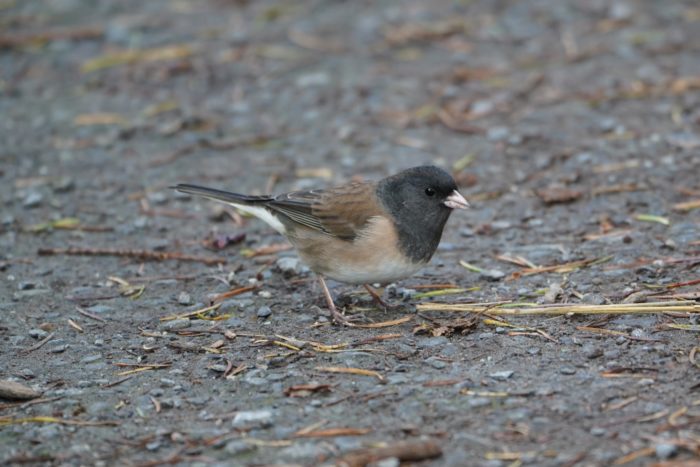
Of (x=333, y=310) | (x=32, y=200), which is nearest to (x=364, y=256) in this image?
(x=333, y=310)

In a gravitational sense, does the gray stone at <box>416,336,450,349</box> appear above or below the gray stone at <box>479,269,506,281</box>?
above

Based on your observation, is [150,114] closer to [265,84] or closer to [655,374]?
[265,84]

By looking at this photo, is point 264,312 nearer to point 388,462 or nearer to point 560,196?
point 388,462

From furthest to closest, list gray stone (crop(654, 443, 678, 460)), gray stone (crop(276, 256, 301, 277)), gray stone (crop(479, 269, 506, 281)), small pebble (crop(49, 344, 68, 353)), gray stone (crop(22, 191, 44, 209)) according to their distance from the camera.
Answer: gray stone (crop(22, 191, 44, 209)) < gray stone (crop(276, 256, 301, 277)) < gray stone (crop(479, 269, 506, 281)) < small pebble (crop(49, 344, 68, 353)) < gray stone (crop(654, 443, 678, 460))

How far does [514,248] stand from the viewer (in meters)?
4.98

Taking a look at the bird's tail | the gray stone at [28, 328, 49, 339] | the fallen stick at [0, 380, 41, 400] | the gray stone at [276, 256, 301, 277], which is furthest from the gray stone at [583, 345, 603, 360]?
the gray stone at [28, 328, 49, 339]

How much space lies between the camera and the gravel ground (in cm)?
321

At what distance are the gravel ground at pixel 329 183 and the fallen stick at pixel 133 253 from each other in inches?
0.9

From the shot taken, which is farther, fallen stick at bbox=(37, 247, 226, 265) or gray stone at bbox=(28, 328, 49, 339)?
fallen stick at bbox=(37, 247, 226, 265)

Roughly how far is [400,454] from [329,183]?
325 cm

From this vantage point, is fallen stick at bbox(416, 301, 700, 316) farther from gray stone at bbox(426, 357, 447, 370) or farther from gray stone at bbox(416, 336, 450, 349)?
gray stone at bbox(426, 357, 447, 370)

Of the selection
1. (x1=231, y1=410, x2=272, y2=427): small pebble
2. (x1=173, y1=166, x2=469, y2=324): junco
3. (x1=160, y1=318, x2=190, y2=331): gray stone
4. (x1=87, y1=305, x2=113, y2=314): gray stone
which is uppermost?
(x1=173, y1=166, x2=469, y2=324): junco

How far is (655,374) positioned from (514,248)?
1.66 m

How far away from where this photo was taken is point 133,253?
509 centimetres
